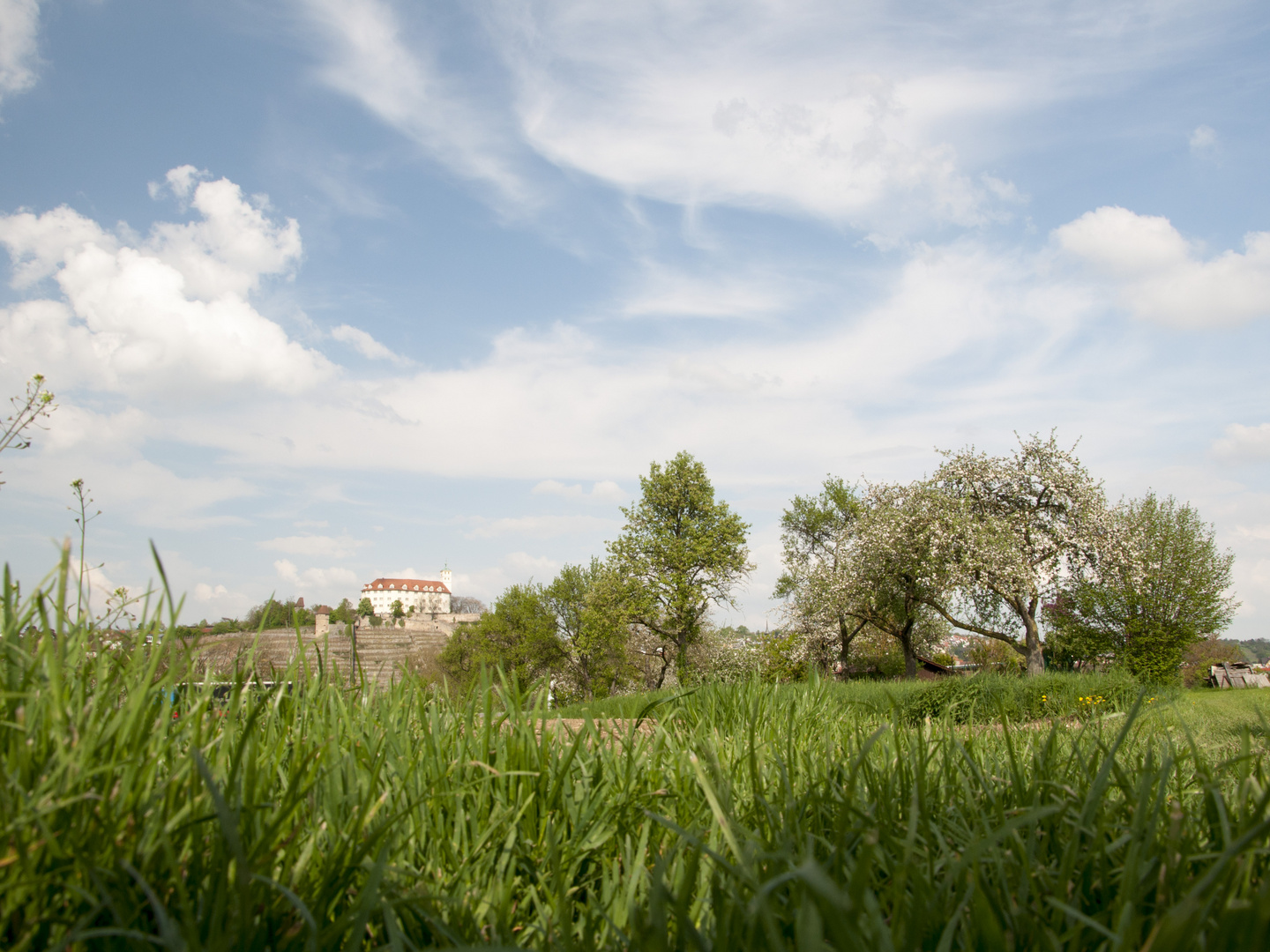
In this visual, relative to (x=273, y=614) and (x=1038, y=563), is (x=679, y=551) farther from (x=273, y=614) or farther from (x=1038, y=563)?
(x=273, y=614)

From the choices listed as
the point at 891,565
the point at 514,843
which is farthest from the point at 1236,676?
the point at 514,843

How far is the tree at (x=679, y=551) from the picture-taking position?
32.5m

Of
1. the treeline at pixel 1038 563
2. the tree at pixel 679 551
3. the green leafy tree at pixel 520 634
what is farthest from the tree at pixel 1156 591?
the green leafy tree at pixel 520 634

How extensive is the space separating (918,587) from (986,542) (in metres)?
3.60

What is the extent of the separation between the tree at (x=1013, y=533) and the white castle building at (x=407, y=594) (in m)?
131

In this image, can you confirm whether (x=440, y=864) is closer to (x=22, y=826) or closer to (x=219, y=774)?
(x=219, y=774)

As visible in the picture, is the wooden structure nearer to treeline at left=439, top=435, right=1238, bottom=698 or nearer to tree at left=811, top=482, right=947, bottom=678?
treeline at left=439, top=435, right=1238, bottom=698

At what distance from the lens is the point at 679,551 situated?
32.6 meters

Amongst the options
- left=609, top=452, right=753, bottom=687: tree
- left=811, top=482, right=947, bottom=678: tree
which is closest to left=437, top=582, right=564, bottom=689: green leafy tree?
left=609, top=452, right=753, bottom=687: tree

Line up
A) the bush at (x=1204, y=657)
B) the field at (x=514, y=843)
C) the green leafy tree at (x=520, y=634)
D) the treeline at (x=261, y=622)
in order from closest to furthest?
the field at (x=514, y=843) → the treeline at (x=261, y=622) → the bush at (x=1204, y=657) → the green leafy tree at (x=520, y=634)

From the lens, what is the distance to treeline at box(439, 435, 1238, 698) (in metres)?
24.9

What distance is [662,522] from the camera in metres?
34.0

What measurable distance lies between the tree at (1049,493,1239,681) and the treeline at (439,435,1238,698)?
6 cm

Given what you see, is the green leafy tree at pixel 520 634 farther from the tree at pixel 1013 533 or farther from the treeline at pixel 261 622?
the treeline at pixel 261 622
